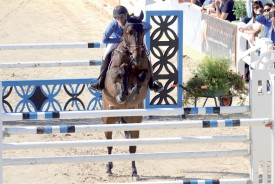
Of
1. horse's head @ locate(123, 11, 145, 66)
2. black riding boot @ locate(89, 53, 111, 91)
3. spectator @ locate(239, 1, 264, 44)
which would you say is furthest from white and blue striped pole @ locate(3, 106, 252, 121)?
spectator @ locate(239, 1, 264, 44)

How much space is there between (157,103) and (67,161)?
260 inches

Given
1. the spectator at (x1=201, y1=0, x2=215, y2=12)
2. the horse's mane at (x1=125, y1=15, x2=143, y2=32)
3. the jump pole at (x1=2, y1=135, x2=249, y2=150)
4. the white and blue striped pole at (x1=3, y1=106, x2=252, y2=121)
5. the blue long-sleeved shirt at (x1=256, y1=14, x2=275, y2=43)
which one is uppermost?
the spectator at (x1=201, y1=0, x2=215, y2=12)

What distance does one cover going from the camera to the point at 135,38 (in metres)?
10.7

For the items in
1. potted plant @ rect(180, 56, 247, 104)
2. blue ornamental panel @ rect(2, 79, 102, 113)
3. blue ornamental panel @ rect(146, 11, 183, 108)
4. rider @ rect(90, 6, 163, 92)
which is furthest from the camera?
blue ornamental panel @ rect(146, 11, 183, 108)

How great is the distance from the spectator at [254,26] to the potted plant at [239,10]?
1825 millimetres

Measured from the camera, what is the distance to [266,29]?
50.4 ft

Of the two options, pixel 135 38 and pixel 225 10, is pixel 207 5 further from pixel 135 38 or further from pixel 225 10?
pixel 135 38

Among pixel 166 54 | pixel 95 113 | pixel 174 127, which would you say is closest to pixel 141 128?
pixel 174 127

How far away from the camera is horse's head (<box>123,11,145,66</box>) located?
10.7m

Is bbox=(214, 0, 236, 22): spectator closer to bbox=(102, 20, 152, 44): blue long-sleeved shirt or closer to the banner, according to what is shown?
the banner

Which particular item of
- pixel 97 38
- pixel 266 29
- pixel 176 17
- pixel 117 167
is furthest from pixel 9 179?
pixel 97 38

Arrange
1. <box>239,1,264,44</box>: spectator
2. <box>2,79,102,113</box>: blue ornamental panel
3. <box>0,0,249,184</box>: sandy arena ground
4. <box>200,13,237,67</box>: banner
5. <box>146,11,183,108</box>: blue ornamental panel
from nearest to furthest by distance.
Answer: <box>0,0,249,184</box>: sandy arena ground
<box>2,79,102,113</box>: blue ornamental panel
<box>146,11,183,108</box>: blue ornamental panel
<box>239,1,264,44</box>: spectator
<box>200,13,237,67</box>: banner

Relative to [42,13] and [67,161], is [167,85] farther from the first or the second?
[42,13]

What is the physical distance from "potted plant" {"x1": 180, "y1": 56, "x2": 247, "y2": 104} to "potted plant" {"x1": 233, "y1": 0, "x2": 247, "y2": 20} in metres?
4.11
